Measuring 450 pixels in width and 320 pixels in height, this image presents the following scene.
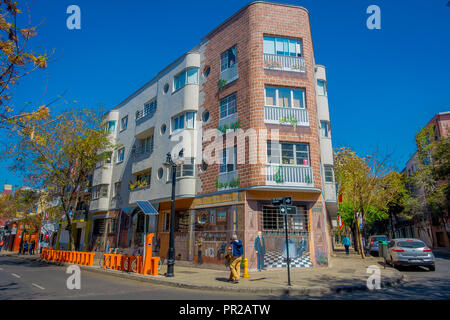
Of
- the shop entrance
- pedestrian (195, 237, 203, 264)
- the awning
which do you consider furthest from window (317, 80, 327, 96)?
the awning

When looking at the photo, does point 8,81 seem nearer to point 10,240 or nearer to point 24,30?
point 24,30

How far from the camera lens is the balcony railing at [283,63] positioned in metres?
17.3

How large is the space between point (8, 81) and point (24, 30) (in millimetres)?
1383

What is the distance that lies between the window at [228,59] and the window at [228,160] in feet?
18.5

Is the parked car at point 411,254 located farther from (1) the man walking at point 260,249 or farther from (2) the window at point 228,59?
(2) the window at point 228,59

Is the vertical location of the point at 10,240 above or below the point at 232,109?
below

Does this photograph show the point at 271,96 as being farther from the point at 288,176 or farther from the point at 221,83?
the point at 288,176

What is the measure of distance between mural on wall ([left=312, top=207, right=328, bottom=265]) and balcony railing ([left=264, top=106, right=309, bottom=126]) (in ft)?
16.2

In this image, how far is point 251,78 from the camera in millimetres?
17031

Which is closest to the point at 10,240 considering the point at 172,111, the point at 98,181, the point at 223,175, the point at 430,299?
the point at 98,181

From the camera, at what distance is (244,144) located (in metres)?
16.4

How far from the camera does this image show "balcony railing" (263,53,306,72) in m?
17.3

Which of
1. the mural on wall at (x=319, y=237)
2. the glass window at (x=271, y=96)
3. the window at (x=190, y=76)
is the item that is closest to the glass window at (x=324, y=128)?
the glass window at (x=271, y=96)

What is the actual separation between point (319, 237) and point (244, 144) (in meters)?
6.34
